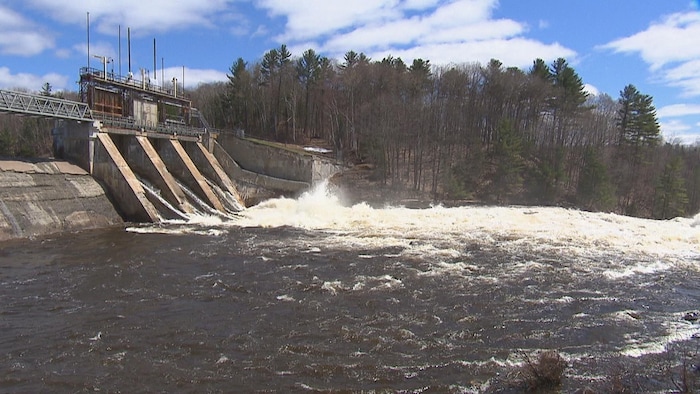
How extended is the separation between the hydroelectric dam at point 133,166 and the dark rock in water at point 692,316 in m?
21.9

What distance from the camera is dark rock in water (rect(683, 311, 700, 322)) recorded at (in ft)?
35.5

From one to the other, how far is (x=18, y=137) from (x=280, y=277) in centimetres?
5436

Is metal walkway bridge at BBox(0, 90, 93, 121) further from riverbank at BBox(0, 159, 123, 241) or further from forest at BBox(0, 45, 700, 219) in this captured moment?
forest at BBox(0, 45, 700, 219)

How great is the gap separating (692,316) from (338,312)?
27.9 ft

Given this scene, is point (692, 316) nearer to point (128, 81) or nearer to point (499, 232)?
point (499, 232)

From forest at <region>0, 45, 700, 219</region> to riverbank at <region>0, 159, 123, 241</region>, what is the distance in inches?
926

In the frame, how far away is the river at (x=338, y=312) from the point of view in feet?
25.4

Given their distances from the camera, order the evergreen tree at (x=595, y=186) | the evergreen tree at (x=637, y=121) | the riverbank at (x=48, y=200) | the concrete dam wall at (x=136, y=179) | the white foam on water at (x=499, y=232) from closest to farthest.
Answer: the white foam on water at (x=499, y=232), the riverbank at (x=48, y=200), the concrete dam wall at (x=136, y=179), the evergreen tree at (x=595, y=186), the evergreen tree at (x=637, y=121)

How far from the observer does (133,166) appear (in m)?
27.8

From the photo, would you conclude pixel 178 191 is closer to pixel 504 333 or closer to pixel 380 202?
pixel 380 202

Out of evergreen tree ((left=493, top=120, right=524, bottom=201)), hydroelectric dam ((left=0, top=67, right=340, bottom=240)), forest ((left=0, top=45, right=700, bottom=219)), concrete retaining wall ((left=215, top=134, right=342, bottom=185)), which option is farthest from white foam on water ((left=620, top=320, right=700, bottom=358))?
evergreen tree ((left=493, top=120, right=524, bottom=201))

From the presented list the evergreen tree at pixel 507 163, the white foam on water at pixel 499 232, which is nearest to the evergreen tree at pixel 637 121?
the evergreen tree at pixel 507 163

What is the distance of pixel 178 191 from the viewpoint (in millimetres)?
26281

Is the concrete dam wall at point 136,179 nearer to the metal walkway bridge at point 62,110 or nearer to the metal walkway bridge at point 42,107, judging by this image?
the metal walkway bridge at point 62,110
